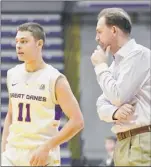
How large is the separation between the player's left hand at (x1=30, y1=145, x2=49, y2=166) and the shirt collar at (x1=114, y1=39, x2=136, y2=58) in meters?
0.95

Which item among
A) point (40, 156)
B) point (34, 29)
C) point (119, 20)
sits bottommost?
point (40, 156)

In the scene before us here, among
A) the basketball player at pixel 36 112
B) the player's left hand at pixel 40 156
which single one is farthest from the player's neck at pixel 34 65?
the player's left hand at pixel 40 156

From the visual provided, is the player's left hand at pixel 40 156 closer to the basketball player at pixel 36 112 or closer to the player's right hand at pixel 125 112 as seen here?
the basketball player at pixel 36 112

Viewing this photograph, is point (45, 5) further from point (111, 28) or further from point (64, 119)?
point (111, 28)

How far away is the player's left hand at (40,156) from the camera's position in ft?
12.7

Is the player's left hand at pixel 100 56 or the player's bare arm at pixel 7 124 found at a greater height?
the player's left hand at pixel 100 56

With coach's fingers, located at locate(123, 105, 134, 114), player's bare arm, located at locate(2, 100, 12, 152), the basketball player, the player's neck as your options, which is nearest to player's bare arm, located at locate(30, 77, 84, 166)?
the basketball player

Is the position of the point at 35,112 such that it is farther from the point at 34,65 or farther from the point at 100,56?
the point at 100,56

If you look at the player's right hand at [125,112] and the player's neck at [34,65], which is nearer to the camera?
the player's right hand at [125,112]

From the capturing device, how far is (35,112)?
156 inches

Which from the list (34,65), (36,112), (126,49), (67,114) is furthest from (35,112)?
(126,49)

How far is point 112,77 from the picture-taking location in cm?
317

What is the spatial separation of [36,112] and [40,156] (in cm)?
31

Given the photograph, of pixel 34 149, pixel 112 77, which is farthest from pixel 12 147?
pixel 112 77
